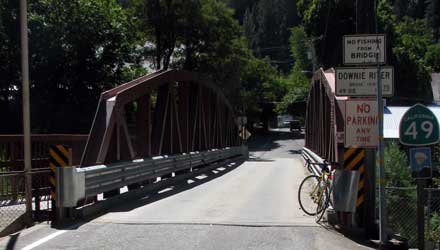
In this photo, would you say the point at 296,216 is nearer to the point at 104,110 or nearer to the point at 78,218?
the point at 78,218

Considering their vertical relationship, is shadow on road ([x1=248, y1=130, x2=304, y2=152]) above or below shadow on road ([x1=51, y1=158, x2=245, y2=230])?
below

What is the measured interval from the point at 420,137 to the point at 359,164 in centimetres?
158

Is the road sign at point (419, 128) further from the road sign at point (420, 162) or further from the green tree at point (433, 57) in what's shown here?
the green tree at point (433, 57)

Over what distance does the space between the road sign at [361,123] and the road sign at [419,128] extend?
812mm

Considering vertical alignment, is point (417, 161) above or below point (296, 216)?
above

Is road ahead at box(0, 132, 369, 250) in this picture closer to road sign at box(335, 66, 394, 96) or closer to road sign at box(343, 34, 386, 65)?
road sign at box(335, 66, 394, 96)

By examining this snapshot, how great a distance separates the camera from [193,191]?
1612 centimetres

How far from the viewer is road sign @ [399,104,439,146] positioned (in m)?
7.83

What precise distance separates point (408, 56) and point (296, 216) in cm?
4136

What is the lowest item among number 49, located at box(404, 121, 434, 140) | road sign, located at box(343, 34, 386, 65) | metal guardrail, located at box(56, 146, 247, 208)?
metal guardrail, located at box(56, 146, 247, 208)

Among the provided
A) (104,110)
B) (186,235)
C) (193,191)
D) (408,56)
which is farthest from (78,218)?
(408,56)

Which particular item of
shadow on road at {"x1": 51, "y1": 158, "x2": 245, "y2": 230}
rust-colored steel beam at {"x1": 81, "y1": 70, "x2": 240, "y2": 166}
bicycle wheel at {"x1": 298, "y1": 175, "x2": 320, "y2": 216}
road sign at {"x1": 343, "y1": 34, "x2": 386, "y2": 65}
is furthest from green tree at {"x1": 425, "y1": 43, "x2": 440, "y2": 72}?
road sign at {"x1": 343, "y1": 34, "x2": 386, "y2": 65}

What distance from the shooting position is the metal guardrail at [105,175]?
10.2m

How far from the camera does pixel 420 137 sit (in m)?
7.90
